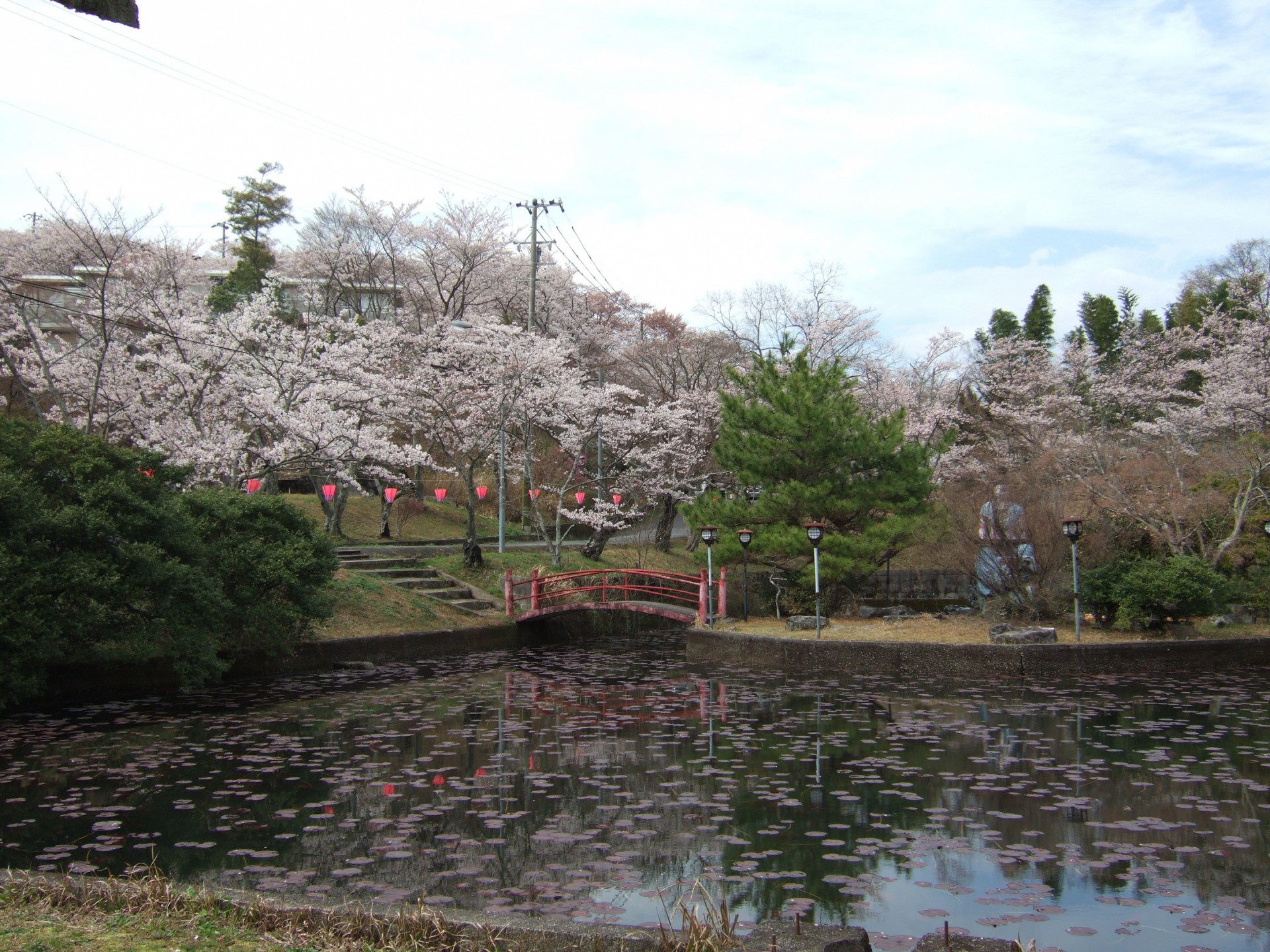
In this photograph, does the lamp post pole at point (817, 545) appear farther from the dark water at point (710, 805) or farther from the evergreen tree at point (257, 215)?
the evergreen tree at point (257, 215)

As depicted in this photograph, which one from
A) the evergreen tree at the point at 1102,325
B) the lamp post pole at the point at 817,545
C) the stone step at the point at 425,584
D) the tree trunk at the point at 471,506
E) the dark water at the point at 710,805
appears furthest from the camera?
the evergreen tree at the point at 1102,325

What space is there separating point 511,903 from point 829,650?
12010 mm

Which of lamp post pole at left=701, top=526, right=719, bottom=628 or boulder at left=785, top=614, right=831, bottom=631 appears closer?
boulder at left=785, top=614, right=831, bottom=631

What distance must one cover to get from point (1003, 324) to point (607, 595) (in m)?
43.5

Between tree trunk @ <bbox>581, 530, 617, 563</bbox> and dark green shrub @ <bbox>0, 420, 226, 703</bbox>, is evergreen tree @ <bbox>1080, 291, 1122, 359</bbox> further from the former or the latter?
dark green shrub @ <bbox>0, 420, 226, 703</bbox>

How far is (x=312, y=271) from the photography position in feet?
135

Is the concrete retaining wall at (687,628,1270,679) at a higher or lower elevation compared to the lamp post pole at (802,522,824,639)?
lower

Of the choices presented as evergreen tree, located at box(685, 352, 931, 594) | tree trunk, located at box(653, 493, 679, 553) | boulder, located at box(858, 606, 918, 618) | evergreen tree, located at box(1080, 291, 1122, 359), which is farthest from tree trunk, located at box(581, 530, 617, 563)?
evergreen tree, located at box(1080, 291, 1122, 359)

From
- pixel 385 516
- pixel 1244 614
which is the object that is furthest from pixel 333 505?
pixel 1244 614

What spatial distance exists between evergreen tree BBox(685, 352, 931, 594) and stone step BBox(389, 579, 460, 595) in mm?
7172

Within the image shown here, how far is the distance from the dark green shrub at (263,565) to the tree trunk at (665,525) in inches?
730

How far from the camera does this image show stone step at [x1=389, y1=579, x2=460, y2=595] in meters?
23.6

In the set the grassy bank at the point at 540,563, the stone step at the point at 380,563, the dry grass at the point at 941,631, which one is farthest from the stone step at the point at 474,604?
the dry grass at the point at 941,631

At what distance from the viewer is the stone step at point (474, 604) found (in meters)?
23.4
